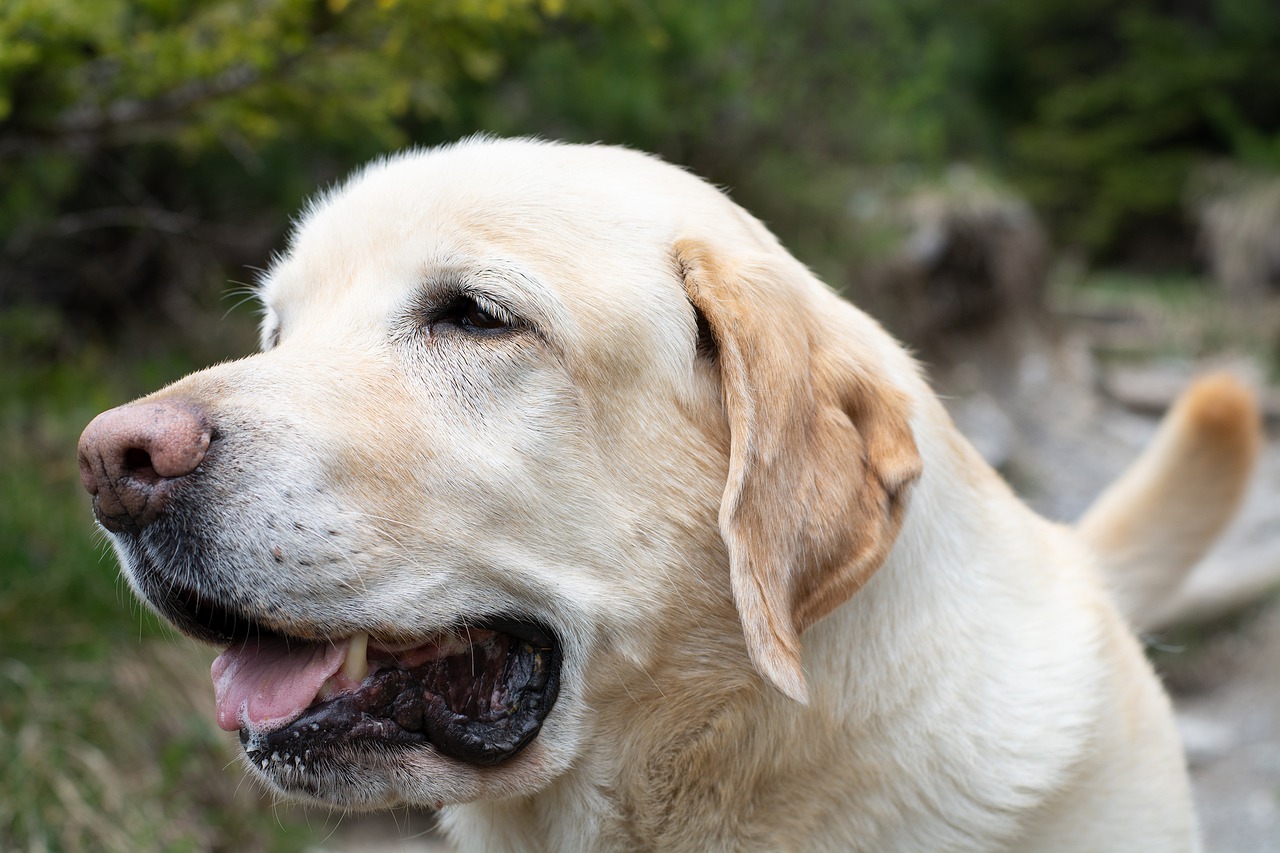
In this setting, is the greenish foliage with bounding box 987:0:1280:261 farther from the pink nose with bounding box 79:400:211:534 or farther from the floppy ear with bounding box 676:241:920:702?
the pink nose with bounding box 79:400:211:534

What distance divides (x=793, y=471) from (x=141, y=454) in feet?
3.58

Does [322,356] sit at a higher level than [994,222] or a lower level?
higher

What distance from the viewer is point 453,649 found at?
1.99 meters

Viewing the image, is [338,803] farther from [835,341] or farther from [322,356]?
[835,341]

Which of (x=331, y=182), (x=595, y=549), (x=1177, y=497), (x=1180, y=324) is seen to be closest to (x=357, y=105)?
(x=331, y=182)

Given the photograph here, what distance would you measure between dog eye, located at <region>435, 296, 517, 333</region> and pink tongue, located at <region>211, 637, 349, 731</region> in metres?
0.62

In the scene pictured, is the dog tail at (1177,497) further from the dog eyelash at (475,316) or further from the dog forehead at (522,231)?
the dog eyelash at (475,316)

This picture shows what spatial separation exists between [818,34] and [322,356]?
6562 millimetres

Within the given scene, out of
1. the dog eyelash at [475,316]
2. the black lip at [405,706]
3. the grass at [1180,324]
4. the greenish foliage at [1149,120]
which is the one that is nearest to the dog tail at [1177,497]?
the black lip at [405,706]

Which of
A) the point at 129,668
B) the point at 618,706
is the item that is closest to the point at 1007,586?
the point at 618,706

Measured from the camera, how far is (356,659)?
6.35ft

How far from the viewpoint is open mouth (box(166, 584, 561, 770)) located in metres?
1.88

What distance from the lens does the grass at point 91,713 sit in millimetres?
3283

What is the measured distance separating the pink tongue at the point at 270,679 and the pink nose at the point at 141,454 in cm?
33
